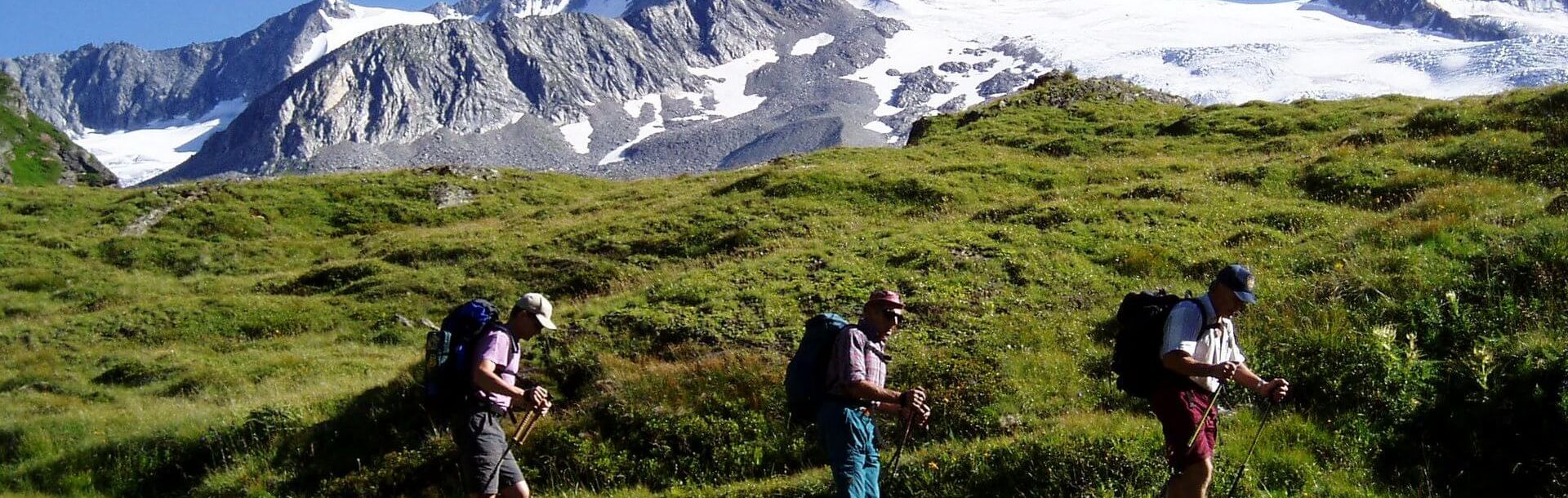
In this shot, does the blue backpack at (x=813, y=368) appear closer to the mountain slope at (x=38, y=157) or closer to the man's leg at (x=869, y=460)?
the man's leg at (x=869, y=460)

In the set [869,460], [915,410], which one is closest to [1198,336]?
[915,410]

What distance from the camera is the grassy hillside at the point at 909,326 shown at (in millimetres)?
9539

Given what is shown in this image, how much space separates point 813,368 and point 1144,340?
289 centimetres

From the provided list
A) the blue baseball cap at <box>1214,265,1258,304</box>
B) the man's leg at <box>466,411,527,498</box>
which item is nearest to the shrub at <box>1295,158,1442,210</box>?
the blue baseball cap at <box>1214,265,1258,304</box>

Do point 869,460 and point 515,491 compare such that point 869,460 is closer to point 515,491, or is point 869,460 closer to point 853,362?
point 853,362

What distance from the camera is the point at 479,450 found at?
8.58 meters

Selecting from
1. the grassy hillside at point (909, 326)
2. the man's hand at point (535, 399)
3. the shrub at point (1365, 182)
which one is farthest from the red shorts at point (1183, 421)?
the shrub at point (1365, 182)

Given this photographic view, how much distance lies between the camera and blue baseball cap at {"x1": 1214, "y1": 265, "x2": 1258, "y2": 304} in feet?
23.5

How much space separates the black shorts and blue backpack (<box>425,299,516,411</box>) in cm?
22

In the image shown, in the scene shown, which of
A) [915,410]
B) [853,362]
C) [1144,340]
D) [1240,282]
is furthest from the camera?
[915,410]

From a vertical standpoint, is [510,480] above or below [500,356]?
below

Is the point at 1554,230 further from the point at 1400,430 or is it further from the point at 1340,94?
the point at 1340,94

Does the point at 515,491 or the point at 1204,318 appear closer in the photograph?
the point at 1204,318

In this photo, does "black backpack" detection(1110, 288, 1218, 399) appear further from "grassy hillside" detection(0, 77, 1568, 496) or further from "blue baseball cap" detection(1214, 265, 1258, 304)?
"grassy hillside" detection(0, 77, 1568, 496)
